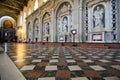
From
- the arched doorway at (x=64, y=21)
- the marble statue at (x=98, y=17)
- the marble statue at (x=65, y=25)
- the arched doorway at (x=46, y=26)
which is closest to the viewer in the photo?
the marble statue at (x=98, y=17)

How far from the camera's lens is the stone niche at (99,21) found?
362 inches

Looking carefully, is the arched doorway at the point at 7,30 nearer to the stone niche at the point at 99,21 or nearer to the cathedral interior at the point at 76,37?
the cathedral interior at the point at 76,37

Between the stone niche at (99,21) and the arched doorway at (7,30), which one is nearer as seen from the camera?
the stone niche at (99,21)

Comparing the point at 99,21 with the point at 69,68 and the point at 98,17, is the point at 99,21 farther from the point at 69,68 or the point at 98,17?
the point at 69,68

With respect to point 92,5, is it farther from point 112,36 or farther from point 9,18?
point 9,18

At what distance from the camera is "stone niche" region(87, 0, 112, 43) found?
362 inches

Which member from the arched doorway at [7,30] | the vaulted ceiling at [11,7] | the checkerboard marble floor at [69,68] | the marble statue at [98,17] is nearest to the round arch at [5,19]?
the arched doorway at [7,30]

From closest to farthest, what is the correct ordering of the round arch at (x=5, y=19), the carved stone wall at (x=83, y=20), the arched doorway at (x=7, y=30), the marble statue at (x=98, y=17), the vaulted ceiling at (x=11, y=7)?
the carved stone wall at (x=83, y=20)
the marble statue at (x=98, y=17)
the vaulted ceiling at (x=11, y=7)
the round arch at (x=5, y=19)
the arched doorway at (x=7, y=30)

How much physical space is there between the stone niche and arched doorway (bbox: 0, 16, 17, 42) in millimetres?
34747

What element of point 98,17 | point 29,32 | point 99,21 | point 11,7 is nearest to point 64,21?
point 98,17

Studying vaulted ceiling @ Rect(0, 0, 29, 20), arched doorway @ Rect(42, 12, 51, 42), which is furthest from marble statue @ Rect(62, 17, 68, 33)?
vaulted ceiling @ Rect(0, 0, 29, 20)

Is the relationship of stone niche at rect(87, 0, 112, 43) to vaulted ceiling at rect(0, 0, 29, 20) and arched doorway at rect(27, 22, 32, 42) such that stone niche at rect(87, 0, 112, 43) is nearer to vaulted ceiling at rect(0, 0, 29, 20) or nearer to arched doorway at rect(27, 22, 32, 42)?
arched doorway at rect(27, 22, 32, 42)

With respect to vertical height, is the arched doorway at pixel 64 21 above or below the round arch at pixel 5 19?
below

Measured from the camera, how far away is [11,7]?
35.2m
